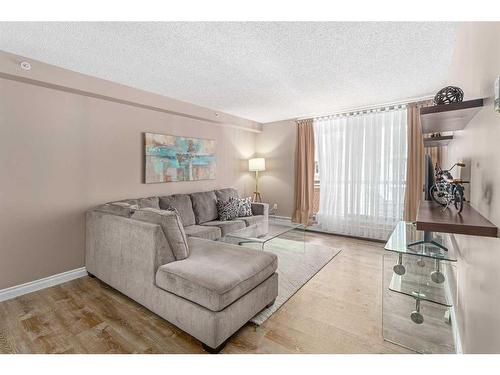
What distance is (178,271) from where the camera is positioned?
174 centimetres

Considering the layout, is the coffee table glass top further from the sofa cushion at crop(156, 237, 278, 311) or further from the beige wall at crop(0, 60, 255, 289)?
the beige wall at crop(0, 60, 255, 289)

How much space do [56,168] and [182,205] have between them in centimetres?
156

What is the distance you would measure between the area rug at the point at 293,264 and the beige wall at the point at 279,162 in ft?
4.78

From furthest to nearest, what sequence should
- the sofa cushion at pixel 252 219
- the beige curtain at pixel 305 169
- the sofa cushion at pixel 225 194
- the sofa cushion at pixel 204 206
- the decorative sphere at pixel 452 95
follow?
the beige curtain at pixel 305 169 → the sofa cushion at pixel 225 194 → the sofa cushion at pixel 252 219 → the sofa cushion at pixel 204 206 → the decorative sphere at pixel 452 95

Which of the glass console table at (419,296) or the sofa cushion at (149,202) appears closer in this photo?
the glass console table at (419,296)

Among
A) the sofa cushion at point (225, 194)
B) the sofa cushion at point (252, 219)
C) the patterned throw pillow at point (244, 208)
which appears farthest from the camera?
the sofa cushion at point (225, 194)

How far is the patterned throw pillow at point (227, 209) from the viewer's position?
3.94 meters

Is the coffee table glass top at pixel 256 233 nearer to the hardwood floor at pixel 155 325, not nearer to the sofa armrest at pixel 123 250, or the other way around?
the hardwood floor at pixel 155 325

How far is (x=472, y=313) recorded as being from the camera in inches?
47.7

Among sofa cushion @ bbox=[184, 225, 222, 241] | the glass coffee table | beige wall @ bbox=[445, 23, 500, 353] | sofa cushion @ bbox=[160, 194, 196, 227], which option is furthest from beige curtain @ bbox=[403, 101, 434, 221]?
sofa cushion @ bbox=[160, 194, 196, 227]

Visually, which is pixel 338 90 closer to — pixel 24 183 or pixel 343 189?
pixel 343 189

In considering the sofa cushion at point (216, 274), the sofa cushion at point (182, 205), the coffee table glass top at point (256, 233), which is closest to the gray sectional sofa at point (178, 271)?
the sofa cushion at point (216, 274)
